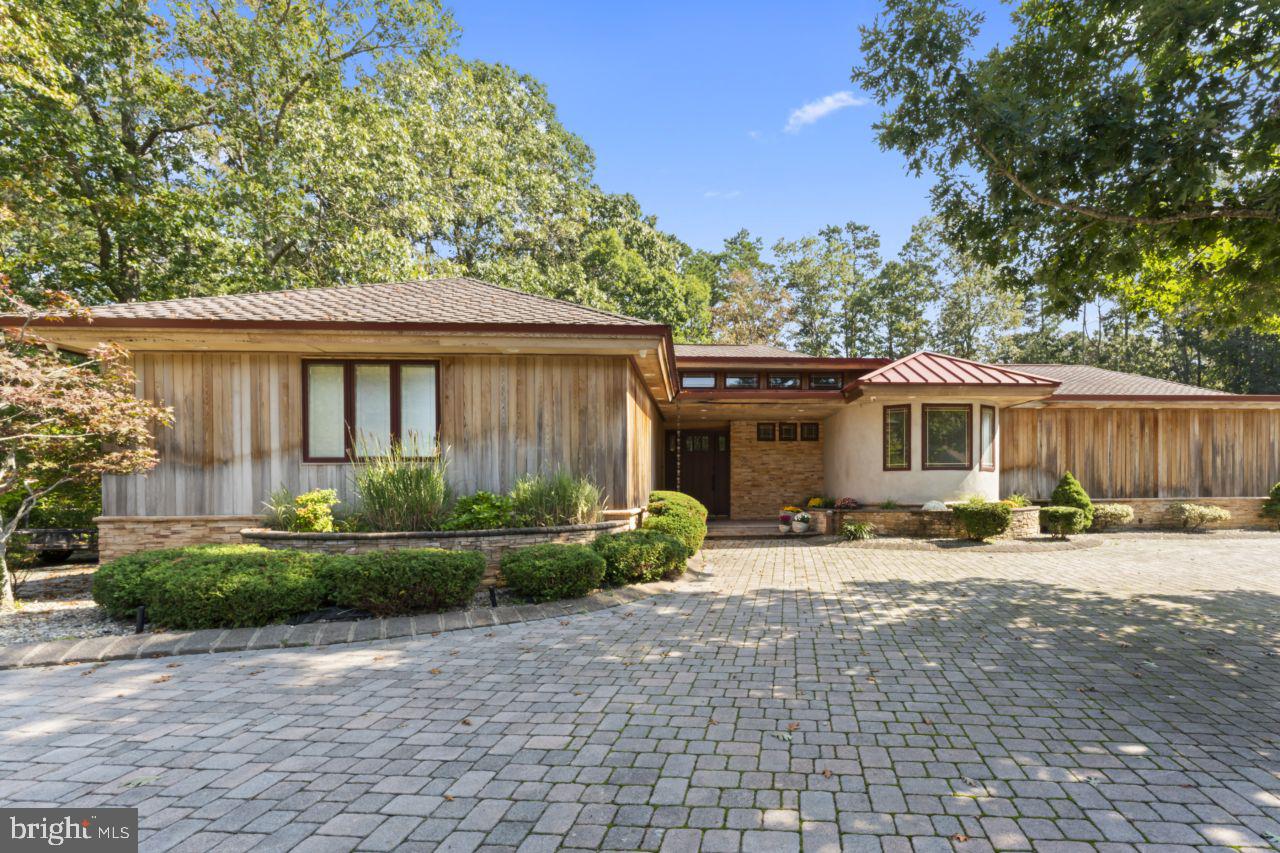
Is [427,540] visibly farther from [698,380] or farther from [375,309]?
[698,380]

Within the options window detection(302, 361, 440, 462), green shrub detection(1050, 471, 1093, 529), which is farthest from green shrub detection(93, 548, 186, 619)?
green shrub detection(1050, 471, 1093, 529)

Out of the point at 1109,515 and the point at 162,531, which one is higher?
the point at 162,531

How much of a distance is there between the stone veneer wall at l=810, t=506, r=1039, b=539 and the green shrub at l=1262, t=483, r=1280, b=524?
20.2 feet

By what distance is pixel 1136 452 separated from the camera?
525 inches

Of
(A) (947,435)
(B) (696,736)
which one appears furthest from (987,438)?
(B) (696,736)

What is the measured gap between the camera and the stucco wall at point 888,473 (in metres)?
11.6

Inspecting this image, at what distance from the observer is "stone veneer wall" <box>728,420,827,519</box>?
1560 centimetres

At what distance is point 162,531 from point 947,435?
1410cm

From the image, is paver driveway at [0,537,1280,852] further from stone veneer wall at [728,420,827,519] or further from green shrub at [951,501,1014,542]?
stone veneer wall at [728,420,827,519]

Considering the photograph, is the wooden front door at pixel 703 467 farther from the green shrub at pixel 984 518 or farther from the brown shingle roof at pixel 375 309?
the brown shingle roof at pixel 375 309

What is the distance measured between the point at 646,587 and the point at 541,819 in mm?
4585

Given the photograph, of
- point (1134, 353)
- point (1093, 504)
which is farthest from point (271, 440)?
point (1134, 353)

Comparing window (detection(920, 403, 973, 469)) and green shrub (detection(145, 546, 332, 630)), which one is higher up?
window (detection(920, 403, 973, 469))

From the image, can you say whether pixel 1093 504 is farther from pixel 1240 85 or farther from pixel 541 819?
pixel 541 819
